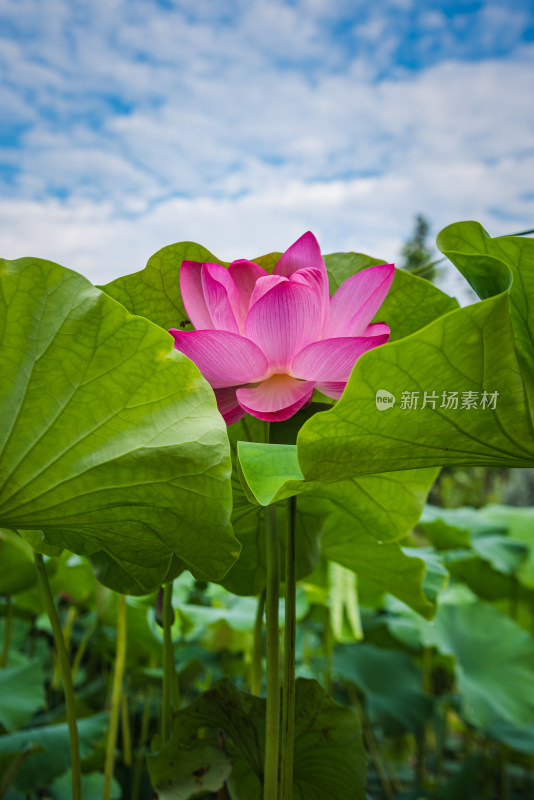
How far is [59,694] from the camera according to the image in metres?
1.24

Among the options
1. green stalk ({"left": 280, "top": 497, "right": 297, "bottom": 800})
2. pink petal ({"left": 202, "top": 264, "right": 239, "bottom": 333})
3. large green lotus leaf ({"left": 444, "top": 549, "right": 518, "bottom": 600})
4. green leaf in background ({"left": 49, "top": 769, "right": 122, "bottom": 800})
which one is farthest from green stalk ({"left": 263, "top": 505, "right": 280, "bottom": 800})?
large green lotus leaf ({"left": 444, "top": 549, "right": 518, "bottom": 600})

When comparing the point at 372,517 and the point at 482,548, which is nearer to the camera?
the point at 372,517

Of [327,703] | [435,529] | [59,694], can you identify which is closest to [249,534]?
[327,703]

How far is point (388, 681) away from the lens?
1.28m

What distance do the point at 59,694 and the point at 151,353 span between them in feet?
3.77

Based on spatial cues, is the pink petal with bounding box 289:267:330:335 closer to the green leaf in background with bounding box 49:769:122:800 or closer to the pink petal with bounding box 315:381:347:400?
the pink petal with bounding box 315:381:347:400

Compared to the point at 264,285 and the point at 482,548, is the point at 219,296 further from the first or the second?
the point at 482,548

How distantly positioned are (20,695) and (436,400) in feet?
2.57

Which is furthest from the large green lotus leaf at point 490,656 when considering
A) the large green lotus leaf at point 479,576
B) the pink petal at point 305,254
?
the pink petal at point 305,254

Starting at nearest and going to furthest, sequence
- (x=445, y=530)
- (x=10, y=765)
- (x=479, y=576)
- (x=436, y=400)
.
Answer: (x=436, y=400), (x=10, y=765), (x=445, y=530), (x=479, y=576)

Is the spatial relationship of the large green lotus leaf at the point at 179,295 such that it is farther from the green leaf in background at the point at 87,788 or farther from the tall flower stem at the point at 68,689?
the green leaf in background at the point at 87,788

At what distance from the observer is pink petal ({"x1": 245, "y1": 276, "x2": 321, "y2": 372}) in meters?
0.33

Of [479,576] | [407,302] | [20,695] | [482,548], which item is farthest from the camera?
[479,576]

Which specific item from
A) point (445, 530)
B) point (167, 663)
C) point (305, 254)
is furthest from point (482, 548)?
point (305, 254)
